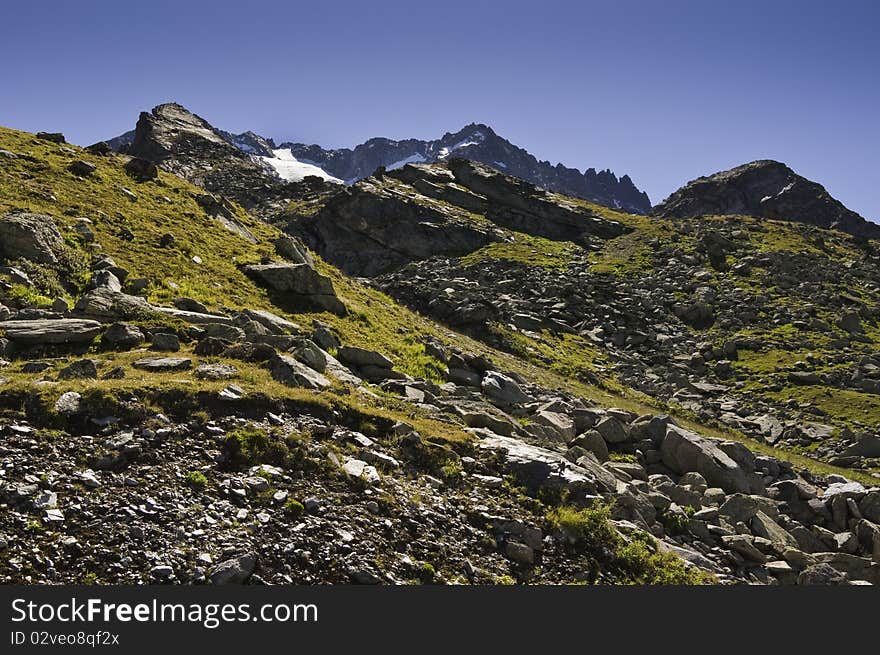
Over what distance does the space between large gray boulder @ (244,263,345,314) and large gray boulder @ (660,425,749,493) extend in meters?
17.4

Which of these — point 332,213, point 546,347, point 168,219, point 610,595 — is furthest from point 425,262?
point 610,595

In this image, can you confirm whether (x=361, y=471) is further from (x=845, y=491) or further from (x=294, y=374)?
(x=845, y=491)

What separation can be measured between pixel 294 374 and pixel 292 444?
3.77 metres

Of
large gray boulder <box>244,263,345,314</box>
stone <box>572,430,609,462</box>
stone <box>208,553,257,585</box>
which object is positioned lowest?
stone <box>208,553,257,585</box>

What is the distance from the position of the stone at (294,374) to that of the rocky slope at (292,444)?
96 mm

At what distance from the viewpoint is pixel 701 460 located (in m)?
21.1

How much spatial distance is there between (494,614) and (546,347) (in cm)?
4225

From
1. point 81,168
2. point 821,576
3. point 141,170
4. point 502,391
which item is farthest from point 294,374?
point 141,170

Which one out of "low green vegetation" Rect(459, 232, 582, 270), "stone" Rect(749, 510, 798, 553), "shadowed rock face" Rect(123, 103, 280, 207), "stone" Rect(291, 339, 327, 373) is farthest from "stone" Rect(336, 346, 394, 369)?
"shadowed rock face" Rect(123, 103, 280, 207)

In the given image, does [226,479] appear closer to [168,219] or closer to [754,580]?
[754,580]

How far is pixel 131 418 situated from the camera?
12703mm

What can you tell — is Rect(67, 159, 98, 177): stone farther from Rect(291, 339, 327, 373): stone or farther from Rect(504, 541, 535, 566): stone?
Rect(504, 541, 535, 566): stone

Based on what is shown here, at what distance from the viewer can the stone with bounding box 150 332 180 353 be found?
1736 centimetres

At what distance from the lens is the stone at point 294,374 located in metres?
16.6
